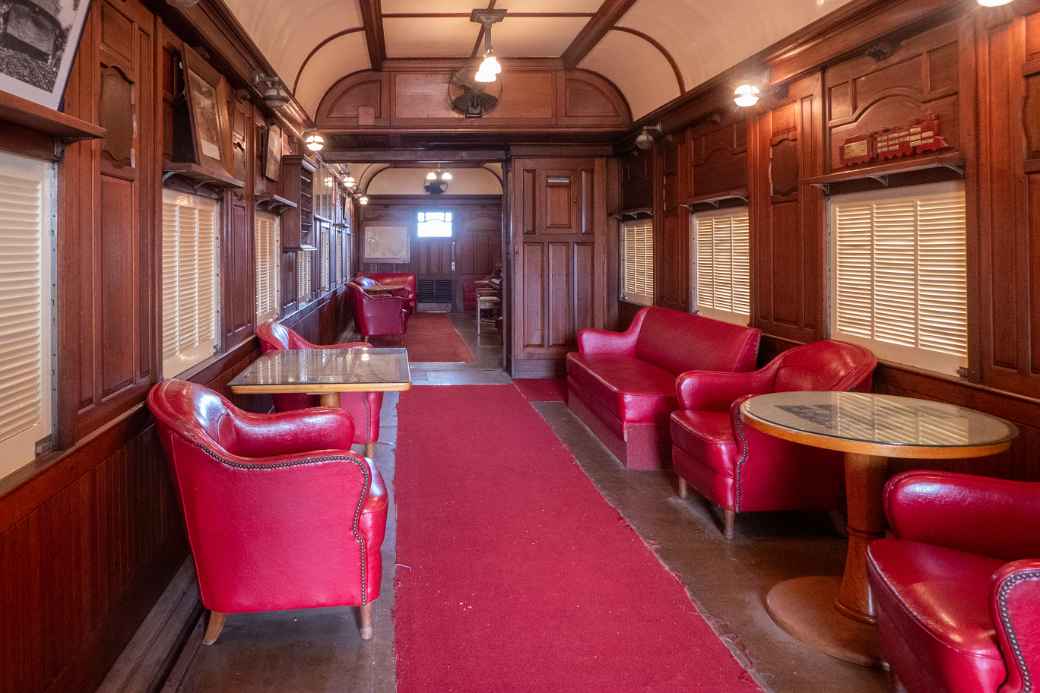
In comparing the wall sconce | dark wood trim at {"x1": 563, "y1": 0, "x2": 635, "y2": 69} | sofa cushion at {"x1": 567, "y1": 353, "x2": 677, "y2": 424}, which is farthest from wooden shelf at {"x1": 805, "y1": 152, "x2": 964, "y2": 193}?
the wall sconce

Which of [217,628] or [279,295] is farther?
[279,295]

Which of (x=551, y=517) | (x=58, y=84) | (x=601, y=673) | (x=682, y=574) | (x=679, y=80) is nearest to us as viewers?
(x=58, y=84)

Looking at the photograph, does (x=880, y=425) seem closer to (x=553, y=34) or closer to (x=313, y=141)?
(x=553, y=34)

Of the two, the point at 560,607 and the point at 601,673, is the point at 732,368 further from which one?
the point at 601,673

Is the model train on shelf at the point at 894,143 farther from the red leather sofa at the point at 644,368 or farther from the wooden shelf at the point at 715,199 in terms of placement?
the red leather sofa at the point at 644,368

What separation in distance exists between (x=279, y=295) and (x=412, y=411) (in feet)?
4.91

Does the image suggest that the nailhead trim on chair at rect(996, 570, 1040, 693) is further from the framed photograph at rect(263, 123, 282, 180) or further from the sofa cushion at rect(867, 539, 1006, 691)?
the framed photograph at rect(263, 123, 282, 180)

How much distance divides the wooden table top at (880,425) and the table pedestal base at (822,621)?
2.13ft

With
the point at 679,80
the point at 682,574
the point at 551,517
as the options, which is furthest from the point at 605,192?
the point at 682,574

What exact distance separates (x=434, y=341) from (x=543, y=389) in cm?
462

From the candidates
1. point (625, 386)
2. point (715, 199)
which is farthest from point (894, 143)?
point (625, 386)

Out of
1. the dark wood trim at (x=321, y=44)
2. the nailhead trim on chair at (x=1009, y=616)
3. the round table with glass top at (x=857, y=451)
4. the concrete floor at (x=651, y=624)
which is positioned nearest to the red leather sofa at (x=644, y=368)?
the concrete floor at (x=651, y=624)

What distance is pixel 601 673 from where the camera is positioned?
241 centimetres

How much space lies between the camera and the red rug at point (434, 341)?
10012 millimetres
